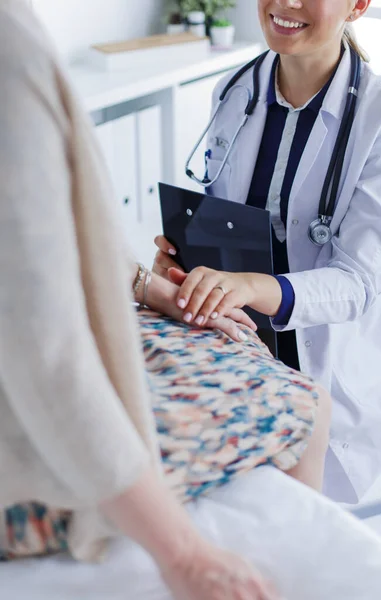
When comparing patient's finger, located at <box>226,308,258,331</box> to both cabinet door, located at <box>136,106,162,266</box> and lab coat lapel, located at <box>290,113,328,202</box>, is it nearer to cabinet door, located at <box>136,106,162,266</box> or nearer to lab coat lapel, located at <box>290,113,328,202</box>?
lab coat lapel, located at <box>290,113,328,202</box>

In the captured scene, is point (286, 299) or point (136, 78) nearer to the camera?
point (286, 299)

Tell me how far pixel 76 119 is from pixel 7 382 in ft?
0.76

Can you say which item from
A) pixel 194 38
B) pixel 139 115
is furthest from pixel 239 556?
pixel 194 38

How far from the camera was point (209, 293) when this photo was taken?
3.92 ft

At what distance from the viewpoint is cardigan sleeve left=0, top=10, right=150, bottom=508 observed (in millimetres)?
603

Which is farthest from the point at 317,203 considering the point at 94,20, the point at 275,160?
the point at 94,20

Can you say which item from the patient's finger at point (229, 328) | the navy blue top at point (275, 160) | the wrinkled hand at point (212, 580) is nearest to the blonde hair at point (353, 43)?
the navy blue top at point (275, 160)

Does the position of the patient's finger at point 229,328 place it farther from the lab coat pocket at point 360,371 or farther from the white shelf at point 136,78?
the white shelf at point 136,78

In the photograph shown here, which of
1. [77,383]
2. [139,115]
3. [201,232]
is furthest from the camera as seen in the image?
[139,115]

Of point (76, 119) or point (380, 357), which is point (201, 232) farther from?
point (76, 119)

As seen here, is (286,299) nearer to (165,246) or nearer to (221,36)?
(165,246)

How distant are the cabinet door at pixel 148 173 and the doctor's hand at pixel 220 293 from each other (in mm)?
1806

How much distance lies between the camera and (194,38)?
11.3 ft

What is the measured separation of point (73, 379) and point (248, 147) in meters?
1.10
